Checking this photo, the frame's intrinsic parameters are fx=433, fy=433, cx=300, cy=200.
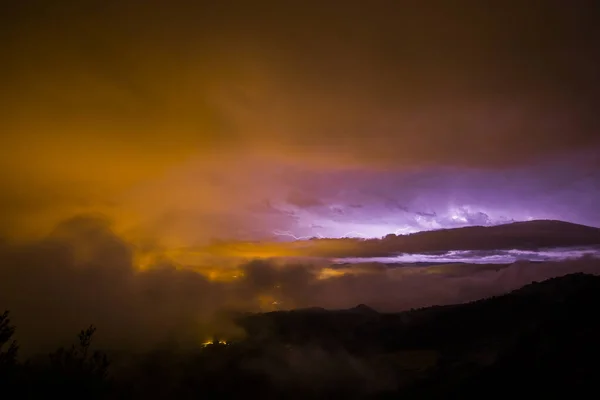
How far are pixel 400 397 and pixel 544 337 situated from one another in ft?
179

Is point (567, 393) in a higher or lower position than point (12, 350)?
lower

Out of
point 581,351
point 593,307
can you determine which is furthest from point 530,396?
point 593,307

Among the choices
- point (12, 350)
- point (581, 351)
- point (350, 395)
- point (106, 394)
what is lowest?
point (350, 395)

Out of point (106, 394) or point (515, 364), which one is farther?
point (515, 364)

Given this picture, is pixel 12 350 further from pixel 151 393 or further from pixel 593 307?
pixel 593 307

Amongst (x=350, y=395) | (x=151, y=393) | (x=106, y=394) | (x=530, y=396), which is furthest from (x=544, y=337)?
(x=106, y=394)

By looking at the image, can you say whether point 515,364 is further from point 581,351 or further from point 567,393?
point 567,393

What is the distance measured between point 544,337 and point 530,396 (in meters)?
47.5

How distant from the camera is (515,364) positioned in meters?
140

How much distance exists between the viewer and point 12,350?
1172 inches

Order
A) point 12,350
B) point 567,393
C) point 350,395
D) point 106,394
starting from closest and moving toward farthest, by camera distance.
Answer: point 12,350
point 106,394
point 567,393
point 350,395

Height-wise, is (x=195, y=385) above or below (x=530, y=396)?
below

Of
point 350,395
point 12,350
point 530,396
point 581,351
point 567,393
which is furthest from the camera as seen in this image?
point 350,395

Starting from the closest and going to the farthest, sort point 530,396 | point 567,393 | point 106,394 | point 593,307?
1. point 106,394
2. point 567,393
3. point 530,396
4. point 593,307
